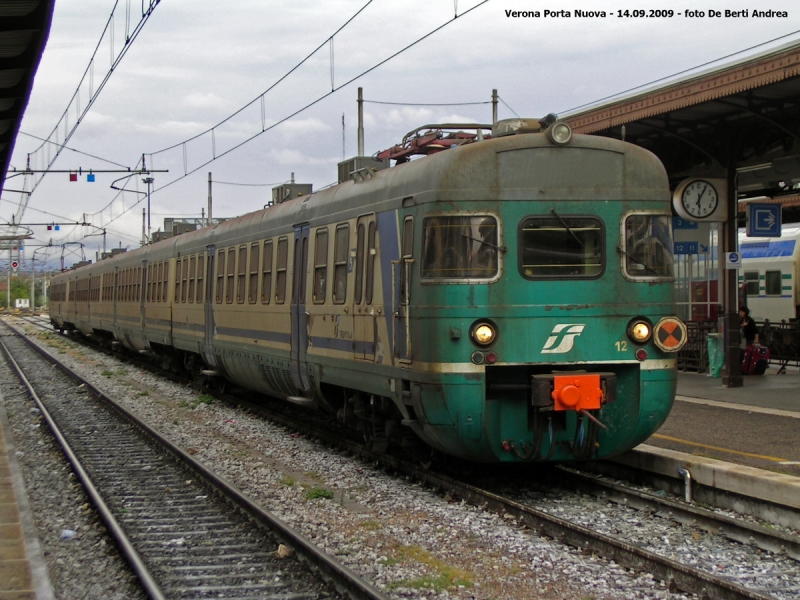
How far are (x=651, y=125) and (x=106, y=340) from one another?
23.0 meters

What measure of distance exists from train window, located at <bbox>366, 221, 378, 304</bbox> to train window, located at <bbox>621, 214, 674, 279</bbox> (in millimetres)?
2466

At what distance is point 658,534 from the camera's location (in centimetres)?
739

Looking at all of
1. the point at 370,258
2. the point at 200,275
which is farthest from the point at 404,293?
the point at 200,275

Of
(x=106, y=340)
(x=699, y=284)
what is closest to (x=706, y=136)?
(x=699, y=284)

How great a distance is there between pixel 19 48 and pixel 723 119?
11145 millimetres

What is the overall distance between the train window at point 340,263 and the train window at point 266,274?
2.72 meters

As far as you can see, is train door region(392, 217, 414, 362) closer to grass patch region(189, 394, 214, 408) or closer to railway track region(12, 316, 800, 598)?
railway track region(12, 316, 800, 598)

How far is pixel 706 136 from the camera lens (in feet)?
56.0

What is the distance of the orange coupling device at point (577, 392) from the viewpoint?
26.6 feet

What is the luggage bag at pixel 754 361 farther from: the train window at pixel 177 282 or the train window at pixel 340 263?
the train window at pixel 177 282

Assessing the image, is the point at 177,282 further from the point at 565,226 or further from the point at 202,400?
the point at 565,226

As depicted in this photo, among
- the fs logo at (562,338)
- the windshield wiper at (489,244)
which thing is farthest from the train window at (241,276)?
the fs logo at (562,338)

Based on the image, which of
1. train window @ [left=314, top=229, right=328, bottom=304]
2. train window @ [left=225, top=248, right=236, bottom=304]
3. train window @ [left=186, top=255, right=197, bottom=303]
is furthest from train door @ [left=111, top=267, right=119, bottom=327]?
train window @ [left=314, top=229, right=328, bottom=304]

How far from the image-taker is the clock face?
1590 cm
